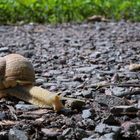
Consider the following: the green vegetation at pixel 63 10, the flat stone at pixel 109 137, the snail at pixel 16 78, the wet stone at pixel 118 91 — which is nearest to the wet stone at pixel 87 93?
the wet stone at pixel 118 91

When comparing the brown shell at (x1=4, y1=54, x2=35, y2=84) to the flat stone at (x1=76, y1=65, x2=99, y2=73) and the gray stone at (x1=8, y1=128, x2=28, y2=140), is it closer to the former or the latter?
the gray stone at (x1=8, y1=128, x2=28, y2=140)

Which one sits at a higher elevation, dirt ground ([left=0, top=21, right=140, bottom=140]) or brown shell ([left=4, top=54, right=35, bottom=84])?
brown shell ([left=4, top=54, right=35, bottom=84])

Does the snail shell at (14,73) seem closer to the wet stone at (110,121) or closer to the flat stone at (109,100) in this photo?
the flat stone at (109,100)

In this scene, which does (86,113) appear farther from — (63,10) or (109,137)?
(63,10)

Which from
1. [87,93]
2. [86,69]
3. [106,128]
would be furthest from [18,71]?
[86,69]

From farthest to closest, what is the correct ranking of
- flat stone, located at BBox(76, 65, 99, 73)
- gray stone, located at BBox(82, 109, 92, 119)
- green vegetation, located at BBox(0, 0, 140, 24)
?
green vegetation, located at BBox(0, 0, 140, 24), flat stone, located at BBox(76, 65, 99, 73), gray stone, located at BBox(82, 109, 92, 119)

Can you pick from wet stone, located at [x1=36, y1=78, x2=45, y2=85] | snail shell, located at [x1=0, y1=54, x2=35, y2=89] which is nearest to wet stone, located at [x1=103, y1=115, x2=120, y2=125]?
snail shell, located at [x1=0, y1=54, x2=35, y2=89]

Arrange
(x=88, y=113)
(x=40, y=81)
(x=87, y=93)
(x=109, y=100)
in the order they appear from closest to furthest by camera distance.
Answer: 1. (x=88, y=113)
2. (x=109, y=100)
3. (x=87, y=93)
4. (x=40, y=81)
